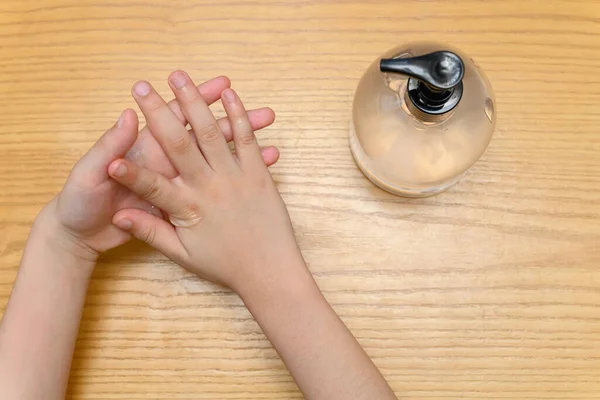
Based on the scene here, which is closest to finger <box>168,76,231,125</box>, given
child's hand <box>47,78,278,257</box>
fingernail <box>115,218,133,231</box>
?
child's hand <box>47,78,278,257</box>

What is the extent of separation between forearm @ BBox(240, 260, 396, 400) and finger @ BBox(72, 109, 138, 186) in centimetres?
15

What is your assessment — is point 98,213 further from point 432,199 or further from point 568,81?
point 568,81

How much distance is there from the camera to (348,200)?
0.51 meters

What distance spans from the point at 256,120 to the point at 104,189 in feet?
0.44

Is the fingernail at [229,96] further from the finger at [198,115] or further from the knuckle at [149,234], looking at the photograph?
the knuckle at [149,234]

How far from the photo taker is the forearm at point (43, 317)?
1.45ft

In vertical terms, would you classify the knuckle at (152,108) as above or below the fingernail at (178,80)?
below

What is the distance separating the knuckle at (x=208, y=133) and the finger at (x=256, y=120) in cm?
2

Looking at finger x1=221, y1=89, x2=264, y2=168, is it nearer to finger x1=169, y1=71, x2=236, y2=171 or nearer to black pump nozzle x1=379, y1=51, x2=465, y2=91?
finger x1=169, y1=71, x2=236, y2=171

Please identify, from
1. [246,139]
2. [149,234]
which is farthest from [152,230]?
[246,139]

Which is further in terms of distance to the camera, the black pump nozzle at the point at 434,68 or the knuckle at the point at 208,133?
the knuckle at the point at 208,133

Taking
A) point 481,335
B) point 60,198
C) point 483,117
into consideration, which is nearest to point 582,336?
point 481,335

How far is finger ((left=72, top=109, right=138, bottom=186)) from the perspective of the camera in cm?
45

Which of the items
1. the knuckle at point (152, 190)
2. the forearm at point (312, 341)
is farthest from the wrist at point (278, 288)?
the knuckle at point (152, 190)
